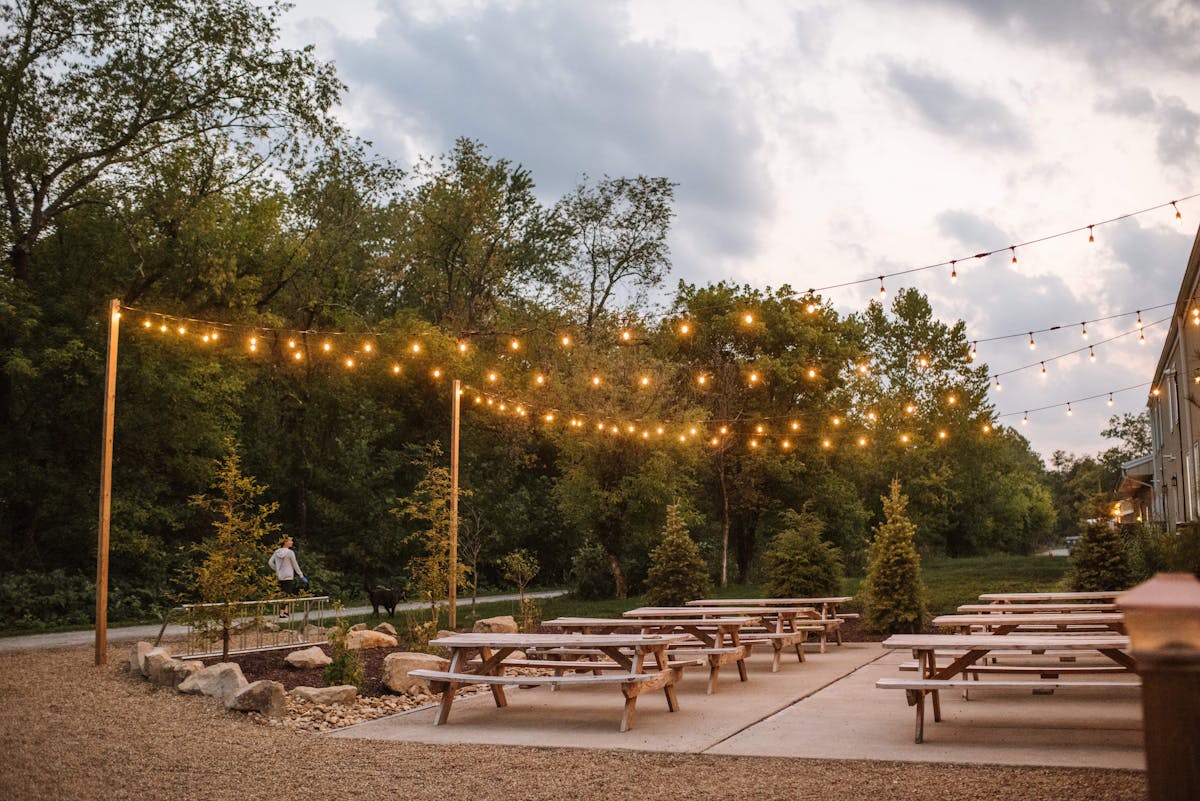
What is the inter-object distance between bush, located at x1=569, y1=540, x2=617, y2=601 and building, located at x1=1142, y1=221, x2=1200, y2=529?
38.6ft

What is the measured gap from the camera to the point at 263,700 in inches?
334

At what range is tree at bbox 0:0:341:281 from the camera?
1983cm

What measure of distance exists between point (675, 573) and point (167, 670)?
931 cm

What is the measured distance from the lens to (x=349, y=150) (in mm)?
29328

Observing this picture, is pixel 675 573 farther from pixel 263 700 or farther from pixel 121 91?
pixel 121 91

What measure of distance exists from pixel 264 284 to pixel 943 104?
57.5ft

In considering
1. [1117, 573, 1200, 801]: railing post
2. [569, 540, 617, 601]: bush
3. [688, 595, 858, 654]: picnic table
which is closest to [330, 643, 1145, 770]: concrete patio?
[688, 595, 858, 654]: picnic table

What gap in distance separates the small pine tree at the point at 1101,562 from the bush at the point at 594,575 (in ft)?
35.6

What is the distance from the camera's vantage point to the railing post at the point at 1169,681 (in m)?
1.95

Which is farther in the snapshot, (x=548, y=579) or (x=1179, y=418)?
(x=548, y=579)

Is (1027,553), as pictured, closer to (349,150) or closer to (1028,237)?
(349,150)

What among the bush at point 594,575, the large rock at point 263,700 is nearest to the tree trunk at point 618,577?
the bush at point 594,575

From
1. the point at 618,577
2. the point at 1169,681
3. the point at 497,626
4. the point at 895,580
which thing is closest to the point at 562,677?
the point at 497,626

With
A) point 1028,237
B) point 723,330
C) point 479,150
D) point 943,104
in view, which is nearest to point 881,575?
point 1028,237
